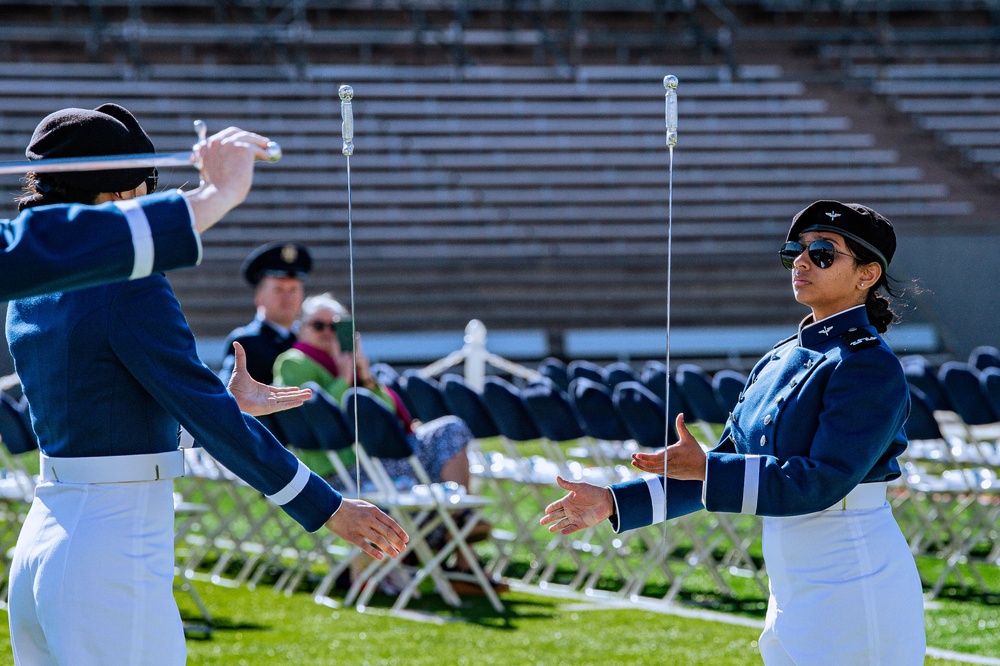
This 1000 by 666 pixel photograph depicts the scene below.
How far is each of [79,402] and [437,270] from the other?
15353mm

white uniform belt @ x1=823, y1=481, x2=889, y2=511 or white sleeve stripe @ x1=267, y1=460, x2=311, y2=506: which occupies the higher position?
white sleeve stripe @ x1=267, y1=460, x2=311, y2=506

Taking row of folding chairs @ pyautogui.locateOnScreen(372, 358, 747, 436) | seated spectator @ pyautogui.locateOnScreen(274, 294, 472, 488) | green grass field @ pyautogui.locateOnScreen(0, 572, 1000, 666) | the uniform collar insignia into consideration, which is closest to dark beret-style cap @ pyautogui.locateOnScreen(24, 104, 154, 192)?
the uniform collar insignia

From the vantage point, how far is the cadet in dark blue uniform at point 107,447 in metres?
2.36

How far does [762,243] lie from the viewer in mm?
18656

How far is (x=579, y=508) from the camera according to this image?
8.74 feet

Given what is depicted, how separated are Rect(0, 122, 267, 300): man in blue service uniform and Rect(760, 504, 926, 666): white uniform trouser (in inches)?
54.7

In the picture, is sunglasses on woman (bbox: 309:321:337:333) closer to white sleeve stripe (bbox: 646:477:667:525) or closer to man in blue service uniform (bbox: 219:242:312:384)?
man in blue service uniform (bbox: 219:242:312:384)

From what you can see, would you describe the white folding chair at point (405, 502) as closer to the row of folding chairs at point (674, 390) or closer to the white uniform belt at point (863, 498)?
the row of folding chairs at point (674, 390)

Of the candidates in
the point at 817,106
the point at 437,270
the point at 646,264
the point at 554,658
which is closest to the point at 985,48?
the point at 817,106

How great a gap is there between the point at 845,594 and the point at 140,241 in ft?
5.02

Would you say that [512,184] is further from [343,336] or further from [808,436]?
[808,436]

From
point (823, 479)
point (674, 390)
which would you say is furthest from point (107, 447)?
point (674, 390)

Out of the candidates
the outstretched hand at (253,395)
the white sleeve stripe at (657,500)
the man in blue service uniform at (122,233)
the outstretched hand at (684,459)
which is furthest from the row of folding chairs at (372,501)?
the man in blue service uniform at (122,233)

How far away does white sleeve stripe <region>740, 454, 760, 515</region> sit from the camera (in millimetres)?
2602
